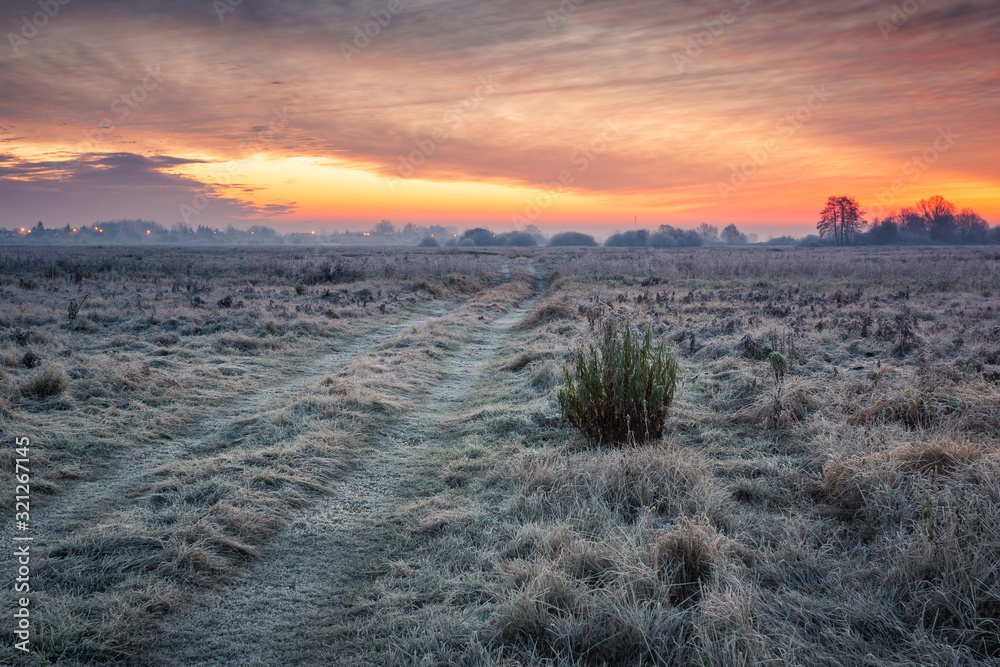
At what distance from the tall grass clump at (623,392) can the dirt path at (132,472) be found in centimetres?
476

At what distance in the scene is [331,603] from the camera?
12.0 feet

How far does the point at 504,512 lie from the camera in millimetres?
4531

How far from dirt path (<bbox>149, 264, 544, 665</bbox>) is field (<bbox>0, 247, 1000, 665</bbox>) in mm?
21

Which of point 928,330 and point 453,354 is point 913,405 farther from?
point 453,354

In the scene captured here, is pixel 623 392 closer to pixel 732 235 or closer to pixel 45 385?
pixel 45 385

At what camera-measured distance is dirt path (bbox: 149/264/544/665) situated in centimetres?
317

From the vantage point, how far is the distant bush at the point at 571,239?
15125 centimetres

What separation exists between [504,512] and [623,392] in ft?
6.82

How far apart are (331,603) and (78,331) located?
1315 centimetres

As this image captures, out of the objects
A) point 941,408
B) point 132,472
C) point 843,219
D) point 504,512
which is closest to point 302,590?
point 504,512

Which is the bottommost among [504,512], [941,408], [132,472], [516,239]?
[132,472]

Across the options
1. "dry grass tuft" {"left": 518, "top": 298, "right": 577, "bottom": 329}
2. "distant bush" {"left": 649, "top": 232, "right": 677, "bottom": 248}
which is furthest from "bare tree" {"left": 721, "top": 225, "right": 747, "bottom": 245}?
"dry grass tuft" {"left": 518, "top": 298, "right": 577, "bottom": 329}

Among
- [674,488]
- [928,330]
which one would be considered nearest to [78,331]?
[674,488]

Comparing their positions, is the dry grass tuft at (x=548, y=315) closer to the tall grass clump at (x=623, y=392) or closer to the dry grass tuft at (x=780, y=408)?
the dry grass tuft at (x=780, y=408)
